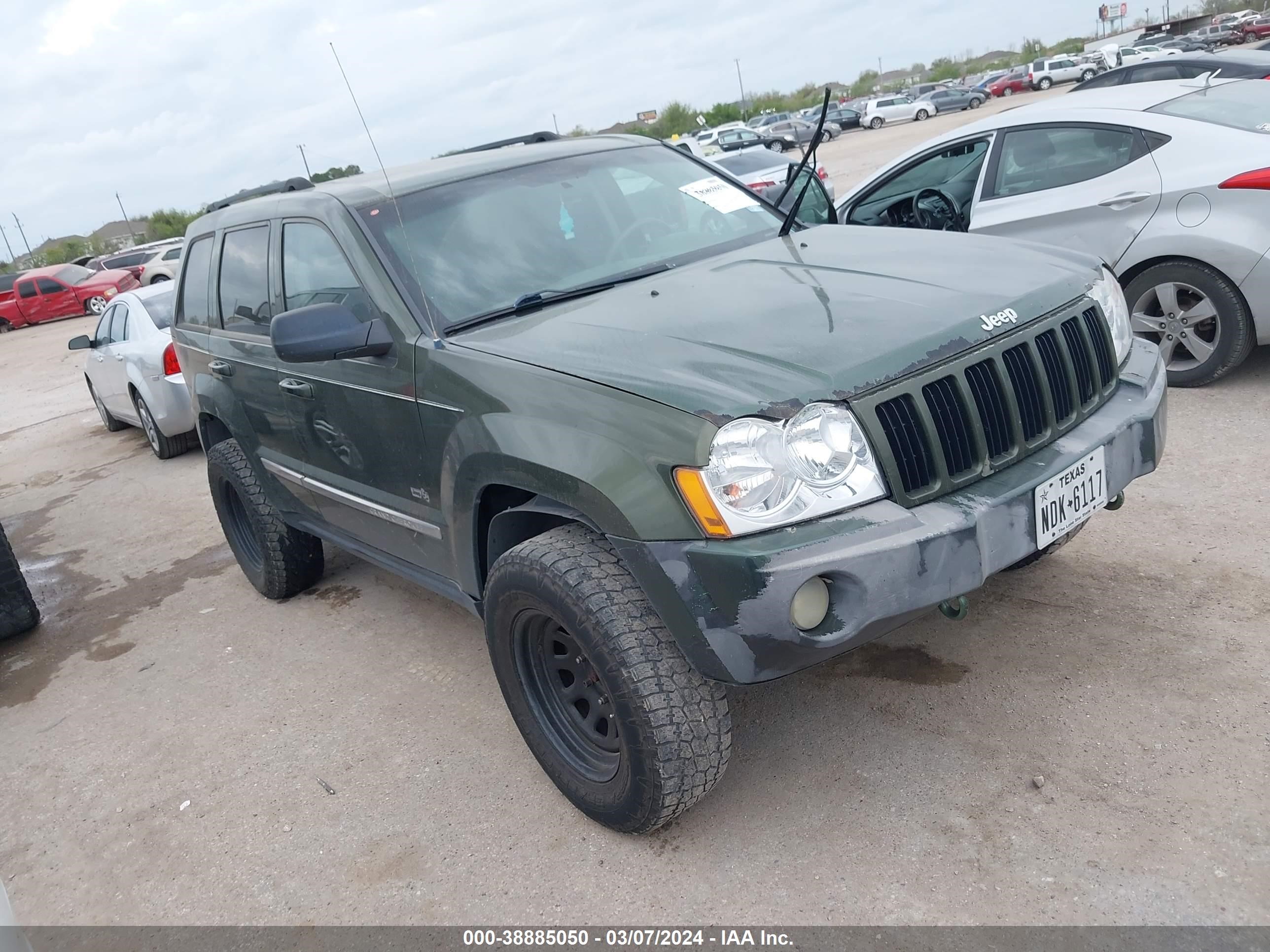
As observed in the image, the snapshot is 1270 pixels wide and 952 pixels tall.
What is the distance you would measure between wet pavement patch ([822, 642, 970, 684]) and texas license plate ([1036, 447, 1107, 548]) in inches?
32.6

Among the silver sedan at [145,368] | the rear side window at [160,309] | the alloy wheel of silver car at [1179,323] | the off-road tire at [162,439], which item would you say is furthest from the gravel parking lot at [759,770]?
the rear side window at [160,309]

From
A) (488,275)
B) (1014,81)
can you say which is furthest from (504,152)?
(1014,81)

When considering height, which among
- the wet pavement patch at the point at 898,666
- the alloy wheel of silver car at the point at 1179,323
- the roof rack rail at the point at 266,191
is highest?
the roof rack rail at the point at 266,191

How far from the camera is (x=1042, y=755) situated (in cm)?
294

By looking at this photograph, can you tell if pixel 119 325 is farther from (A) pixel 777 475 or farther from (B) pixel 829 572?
(B) pixel 829 572

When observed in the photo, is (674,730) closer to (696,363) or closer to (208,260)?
(696,363)

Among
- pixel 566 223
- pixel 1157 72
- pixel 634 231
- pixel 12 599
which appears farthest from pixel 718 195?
pixel 1157 72

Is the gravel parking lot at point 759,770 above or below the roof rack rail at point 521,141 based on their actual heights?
below

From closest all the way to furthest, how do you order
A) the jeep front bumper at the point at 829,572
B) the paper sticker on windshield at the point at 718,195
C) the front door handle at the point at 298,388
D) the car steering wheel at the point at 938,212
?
1. the jeep front bumper at the point at 829,572
2. the front door handle at the point at 298,388
3. the paper sticker on windshield at the point at 718,195
4. the car steering wheel at the point at 938,212

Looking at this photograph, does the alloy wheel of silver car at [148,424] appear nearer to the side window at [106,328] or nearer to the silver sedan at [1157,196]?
the side window at [106,328]

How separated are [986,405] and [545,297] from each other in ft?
4.67

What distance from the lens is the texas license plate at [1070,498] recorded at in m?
2.65

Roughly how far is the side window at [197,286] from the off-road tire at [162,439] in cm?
373

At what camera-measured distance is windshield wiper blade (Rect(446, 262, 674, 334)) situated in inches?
128
